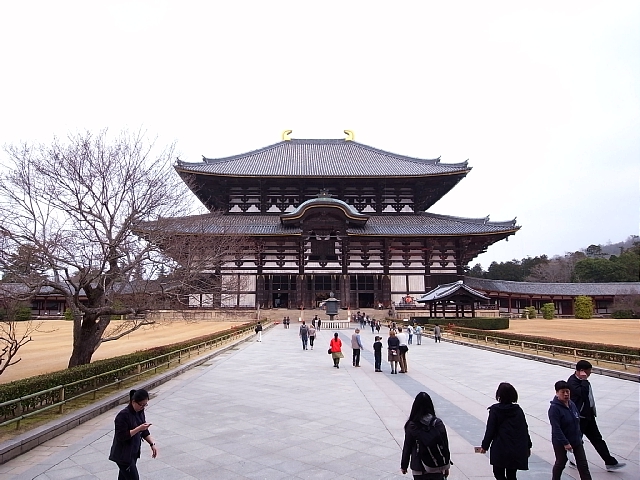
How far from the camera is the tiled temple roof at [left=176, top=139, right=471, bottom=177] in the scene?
48.8 m

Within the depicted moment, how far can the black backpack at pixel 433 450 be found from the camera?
4.09 m

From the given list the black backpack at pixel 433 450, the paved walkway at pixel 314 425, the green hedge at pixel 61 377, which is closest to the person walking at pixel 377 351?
the paved walkway at pixel 314 425

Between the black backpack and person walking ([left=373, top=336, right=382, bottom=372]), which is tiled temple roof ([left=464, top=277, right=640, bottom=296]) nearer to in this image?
person walking ([left=373, top=336, right=382, bottom=372])

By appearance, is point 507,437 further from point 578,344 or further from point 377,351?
point 578,344

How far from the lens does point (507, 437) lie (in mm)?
4754

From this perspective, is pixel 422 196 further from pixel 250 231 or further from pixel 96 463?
pixel 96 463

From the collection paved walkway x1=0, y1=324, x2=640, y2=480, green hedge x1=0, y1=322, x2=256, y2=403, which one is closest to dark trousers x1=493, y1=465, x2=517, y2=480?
paved walkway x1=0, y1=324, x2=640, y2=480

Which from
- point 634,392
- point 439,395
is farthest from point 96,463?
point 634,392

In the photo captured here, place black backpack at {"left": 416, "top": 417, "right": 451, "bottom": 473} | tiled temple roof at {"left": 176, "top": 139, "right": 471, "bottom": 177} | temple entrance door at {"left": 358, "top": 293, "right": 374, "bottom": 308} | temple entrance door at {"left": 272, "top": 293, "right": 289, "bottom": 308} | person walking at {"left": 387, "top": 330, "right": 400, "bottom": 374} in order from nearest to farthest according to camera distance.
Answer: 1. black backpack at {"left": 416, "top": 417, "right": 451, "bottom": 473}
2. person walking at {"left": 387, "top": 330, "right": 400, "bottom": 374}
3. temple entrance door at {"left": 358, "top": 293, "right": 374, "bottom": 308}
4. temple entrance door at {"left": 272, "top": 293, "right": 289, "bottom": 308}
5. tiled temple roof at {"left": 176, "top": 139, "right": 471, "bottom": 177}

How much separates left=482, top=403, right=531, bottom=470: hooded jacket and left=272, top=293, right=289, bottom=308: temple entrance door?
43240 mm

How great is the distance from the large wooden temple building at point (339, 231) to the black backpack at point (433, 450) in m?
39.0

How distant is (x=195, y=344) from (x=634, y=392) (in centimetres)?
1578

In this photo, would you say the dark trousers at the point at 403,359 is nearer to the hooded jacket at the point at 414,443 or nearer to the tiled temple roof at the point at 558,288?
the hooded jacket at the point at 414,443

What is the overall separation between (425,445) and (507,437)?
48.4 inches
